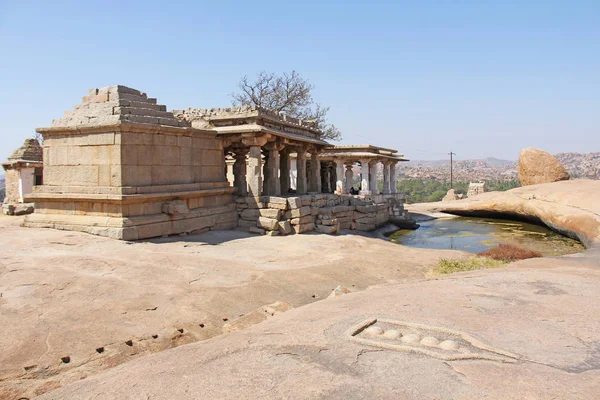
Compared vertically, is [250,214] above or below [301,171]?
below

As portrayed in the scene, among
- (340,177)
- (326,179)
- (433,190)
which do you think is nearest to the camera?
(340,177)

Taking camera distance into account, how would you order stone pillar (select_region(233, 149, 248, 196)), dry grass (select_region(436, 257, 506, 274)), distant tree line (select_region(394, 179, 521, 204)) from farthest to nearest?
distant tree line (select_region(394, 179, 521, 204)) → stone pillar (select_region(233, 149, 248, 196)) → dry grass (select_region(436, 257, 506, 274))

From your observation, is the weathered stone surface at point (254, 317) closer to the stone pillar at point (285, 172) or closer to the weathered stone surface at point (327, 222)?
the weathered stone surface at point (327, 222)

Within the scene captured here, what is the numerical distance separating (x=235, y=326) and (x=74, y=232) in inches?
233

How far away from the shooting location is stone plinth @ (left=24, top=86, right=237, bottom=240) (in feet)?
29.0

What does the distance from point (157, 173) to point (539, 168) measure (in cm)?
2054

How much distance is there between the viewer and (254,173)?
12.0 m

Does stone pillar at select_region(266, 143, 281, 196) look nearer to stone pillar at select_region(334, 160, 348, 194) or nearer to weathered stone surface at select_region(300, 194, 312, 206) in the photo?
weathered stone surface at select_region(300, 194, 312, 206)

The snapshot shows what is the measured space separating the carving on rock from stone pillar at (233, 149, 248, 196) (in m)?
9.39

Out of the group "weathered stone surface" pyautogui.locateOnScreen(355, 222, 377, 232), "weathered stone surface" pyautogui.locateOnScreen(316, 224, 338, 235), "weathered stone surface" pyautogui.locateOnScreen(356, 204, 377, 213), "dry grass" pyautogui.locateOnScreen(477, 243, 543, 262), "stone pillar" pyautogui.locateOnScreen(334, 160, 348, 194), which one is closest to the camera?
"dry grass" pyautogui.locateOnScreen(477, 243, 543, 262)

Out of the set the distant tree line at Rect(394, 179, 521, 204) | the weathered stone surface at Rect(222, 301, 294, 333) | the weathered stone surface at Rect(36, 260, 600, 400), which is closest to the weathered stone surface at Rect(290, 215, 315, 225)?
the weathered stone surface at Rect(222, 301, 294, 333)

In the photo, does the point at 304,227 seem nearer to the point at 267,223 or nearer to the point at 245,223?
the point at 267,223

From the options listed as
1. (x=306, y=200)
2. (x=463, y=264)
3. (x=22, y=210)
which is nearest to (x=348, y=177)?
(x=306, y=200)

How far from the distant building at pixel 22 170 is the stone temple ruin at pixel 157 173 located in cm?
918
